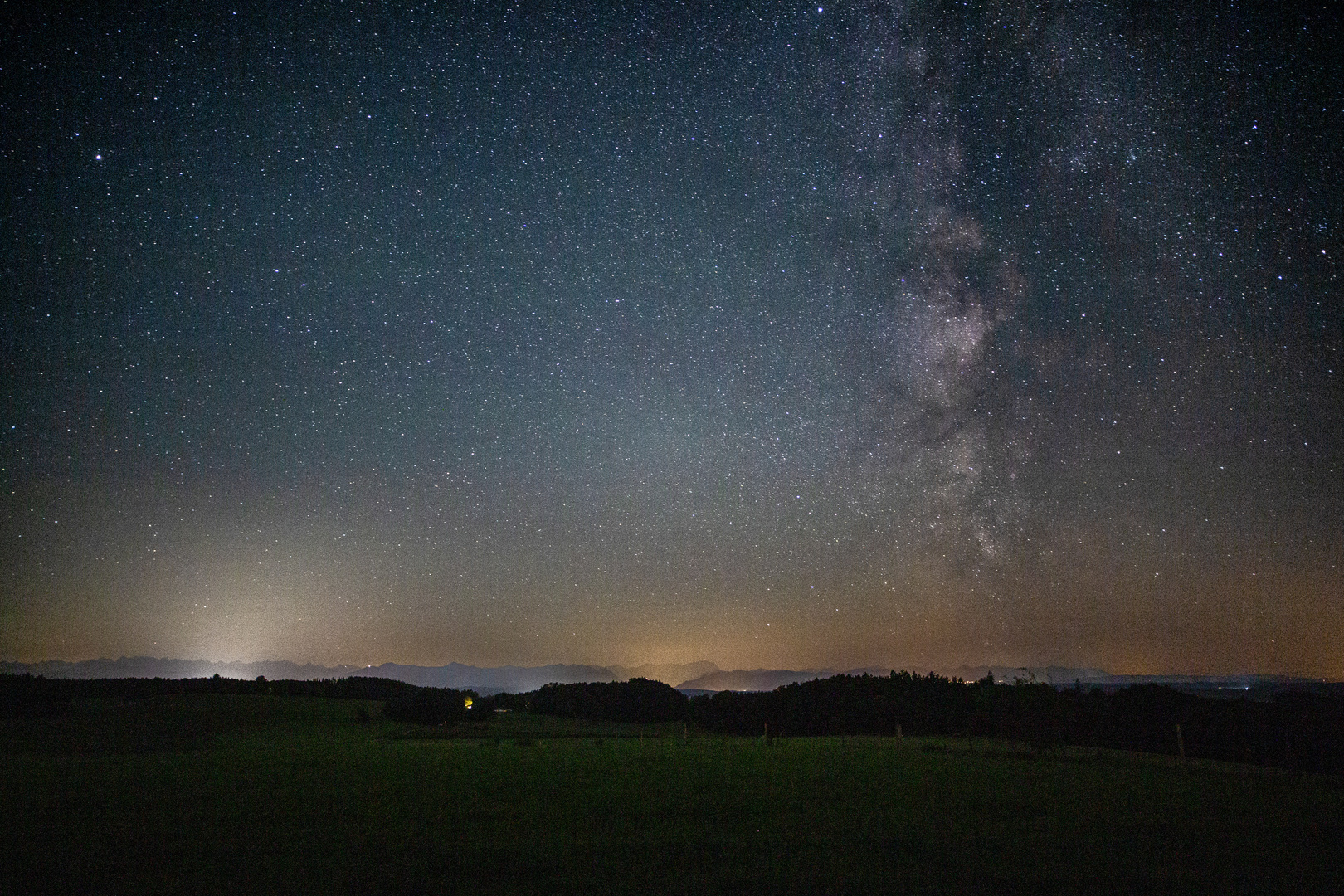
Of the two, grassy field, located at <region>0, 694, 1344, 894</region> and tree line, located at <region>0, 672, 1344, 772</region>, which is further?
tree line, located at <region>0, 672, 1344, 772</region>

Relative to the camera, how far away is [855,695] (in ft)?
153

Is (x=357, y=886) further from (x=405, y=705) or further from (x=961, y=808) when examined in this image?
(x=405, y=705)

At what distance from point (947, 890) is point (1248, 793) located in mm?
12097

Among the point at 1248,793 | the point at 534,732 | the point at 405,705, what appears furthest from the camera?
the point at 405,705

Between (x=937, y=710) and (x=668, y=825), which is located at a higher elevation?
(x=937, y=710)

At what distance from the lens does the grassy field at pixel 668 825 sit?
9.05m

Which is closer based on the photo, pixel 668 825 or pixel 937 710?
pixel 668 825

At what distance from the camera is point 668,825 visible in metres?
12.4

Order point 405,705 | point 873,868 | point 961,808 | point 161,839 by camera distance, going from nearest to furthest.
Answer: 1. point 873,868
2. point 161,839
3. point 961,808
4. point 405,705

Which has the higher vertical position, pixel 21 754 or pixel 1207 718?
pixel 1207 718

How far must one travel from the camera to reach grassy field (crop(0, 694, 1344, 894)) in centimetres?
905

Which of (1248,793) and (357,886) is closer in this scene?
(357,886)

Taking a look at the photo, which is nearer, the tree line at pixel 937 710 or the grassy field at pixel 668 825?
the grassy field at pixel 668 825

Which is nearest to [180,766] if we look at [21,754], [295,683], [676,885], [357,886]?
[21,754]
